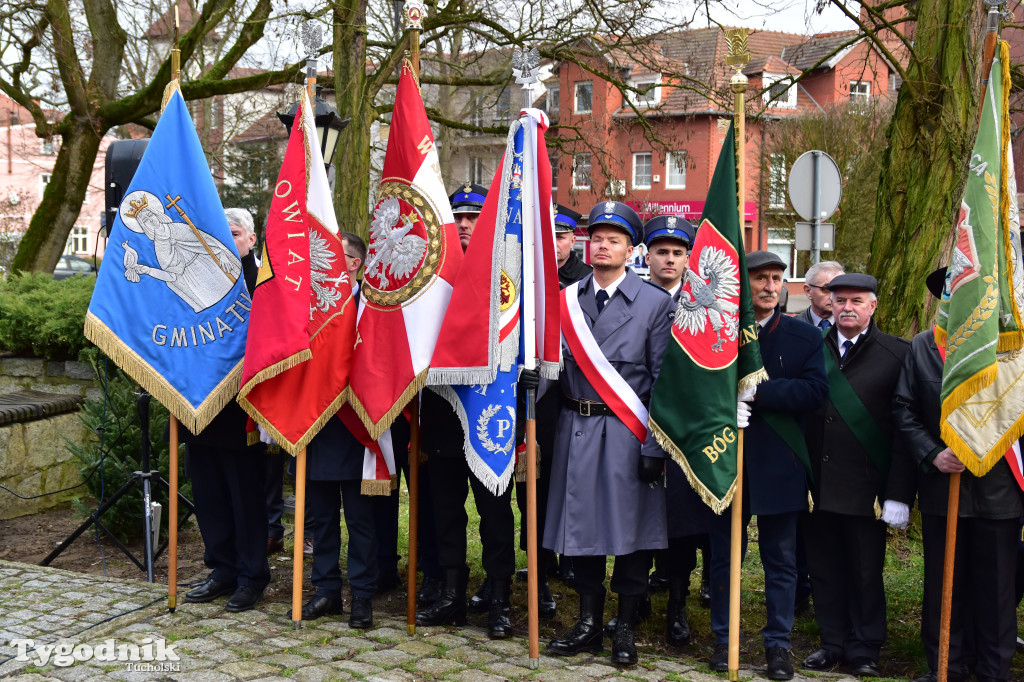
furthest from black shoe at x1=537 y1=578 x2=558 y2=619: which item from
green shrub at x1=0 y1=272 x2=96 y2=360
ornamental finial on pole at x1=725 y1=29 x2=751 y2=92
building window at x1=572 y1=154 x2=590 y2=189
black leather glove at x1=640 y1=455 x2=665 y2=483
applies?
building window at x1=572 y1=154 x2=590 y2=189

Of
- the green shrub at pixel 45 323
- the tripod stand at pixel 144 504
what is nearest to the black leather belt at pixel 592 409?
the tripod stand at pixel 144 504

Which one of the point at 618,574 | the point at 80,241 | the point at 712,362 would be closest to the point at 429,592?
the point at 618,574

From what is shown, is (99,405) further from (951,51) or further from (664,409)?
(951,51)

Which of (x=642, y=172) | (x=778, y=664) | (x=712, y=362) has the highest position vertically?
(x=642, y=172)

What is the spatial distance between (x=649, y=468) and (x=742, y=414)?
1.62 feet

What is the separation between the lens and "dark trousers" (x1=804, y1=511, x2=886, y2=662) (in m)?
4.96

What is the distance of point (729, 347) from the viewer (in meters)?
4.74

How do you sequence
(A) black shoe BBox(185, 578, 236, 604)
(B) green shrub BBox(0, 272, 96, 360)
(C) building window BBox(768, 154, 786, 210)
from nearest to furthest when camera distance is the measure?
(A) black shoe BBox(185, 578, 236, 604), (B) green shrub BBox(0, 272, 96, 360), (C) building window BBox(768, 154, 786, 210)

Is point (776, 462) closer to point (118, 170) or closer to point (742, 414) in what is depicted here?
point (742, 414)

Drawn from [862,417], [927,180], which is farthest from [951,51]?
[862,417]

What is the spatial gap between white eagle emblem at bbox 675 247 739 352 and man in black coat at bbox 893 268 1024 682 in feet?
2.97

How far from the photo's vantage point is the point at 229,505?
19.5 feet

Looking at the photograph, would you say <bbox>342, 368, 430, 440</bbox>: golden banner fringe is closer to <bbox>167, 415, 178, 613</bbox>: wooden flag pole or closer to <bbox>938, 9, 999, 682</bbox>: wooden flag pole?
<bbox>167, 415, 178, 613</bbox>: wooden flag pole

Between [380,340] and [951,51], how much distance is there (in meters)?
4.49
